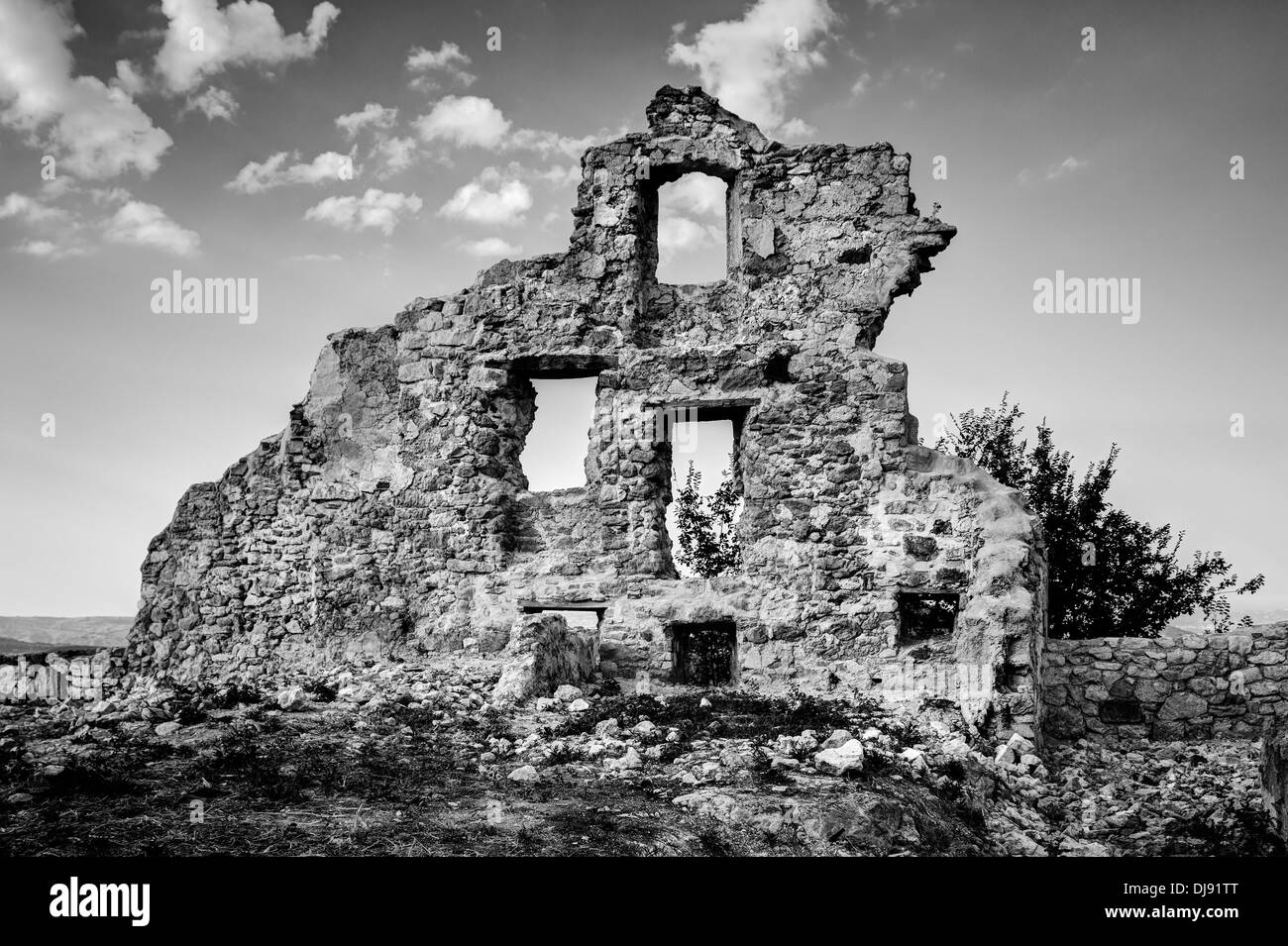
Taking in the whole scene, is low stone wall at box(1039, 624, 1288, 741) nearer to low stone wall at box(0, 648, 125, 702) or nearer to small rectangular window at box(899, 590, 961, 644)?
small rectangular window at box(899, 590, 961, 644)

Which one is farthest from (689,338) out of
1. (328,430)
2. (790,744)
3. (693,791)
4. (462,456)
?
(693,791)

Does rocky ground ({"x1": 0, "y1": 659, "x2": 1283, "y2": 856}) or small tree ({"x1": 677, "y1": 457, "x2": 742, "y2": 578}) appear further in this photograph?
small tree ({"x1": 677, "y1": 457, "x2": 742, "y2": 578})

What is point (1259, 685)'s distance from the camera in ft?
28.7

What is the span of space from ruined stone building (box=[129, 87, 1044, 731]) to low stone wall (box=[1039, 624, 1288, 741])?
3.47 feet

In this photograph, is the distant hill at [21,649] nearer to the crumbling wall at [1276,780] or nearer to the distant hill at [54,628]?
the distant hill at [54,628]

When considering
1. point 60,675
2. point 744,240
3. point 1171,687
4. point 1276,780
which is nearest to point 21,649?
point 60,675

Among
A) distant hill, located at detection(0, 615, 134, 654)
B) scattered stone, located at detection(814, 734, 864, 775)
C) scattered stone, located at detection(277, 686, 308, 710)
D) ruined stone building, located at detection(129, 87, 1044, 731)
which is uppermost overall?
ruined stone building, located at detection(129, 87, 1044, 731)

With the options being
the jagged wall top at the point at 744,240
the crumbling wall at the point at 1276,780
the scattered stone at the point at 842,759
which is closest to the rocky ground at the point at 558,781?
the scattered stone at the point at 842,759

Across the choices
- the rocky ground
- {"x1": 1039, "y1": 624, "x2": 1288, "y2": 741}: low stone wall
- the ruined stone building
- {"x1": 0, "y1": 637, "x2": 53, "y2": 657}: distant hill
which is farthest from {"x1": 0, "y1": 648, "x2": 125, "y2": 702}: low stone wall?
{"x1": 1039, "y1": 624, "x2": 1288, "y2": 741}: low stone wall

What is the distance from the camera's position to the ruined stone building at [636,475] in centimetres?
873

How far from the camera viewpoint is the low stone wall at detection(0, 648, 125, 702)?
379 inches

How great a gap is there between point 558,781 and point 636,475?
4.56 m

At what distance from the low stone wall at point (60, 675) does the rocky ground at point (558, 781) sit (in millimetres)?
3384

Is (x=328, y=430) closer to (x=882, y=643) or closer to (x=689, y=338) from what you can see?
(x=689, y=338)
